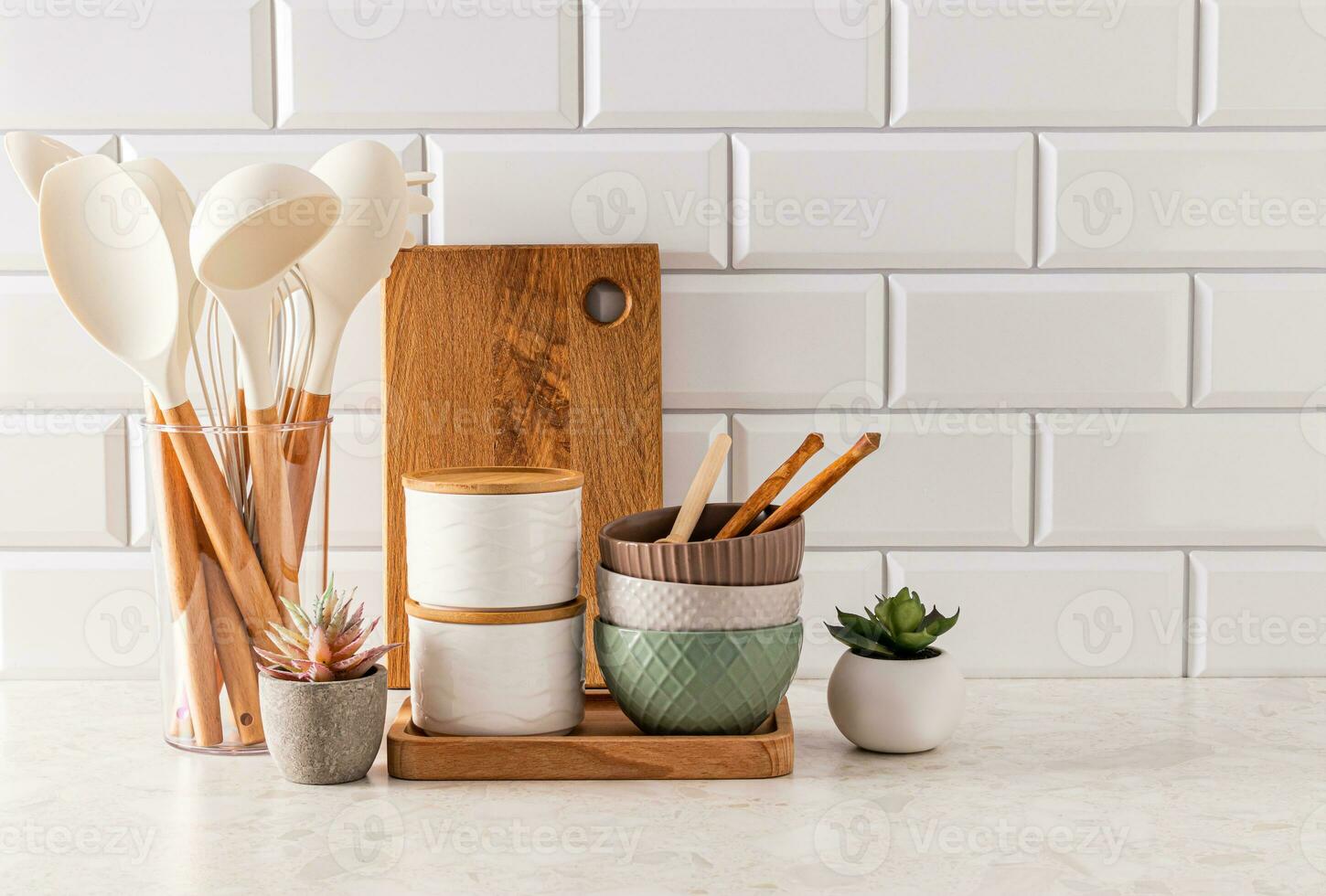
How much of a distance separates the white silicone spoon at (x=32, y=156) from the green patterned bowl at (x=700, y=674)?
495 millimetres

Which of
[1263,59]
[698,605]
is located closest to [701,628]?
[698,605]

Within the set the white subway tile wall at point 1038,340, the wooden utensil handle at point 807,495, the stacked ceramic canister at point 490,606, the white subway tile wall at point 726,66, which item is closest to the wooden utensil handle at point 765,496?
the wooden utensil handle at point 807,495

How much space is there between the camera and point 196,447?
76 cm

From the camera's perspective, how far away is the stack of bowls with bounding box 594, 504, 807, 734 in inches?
28.4

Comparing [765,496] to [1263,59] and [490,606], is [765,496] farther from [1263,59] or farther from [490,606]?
[1263,59]

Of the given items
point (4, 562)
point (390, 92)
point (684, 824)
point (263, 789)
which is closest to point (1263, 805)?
point (684, 824)

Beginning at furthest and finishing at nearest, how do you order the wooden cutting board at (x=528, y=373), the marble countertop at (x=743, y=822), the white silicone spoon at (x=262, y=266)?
1. the wooden cutting board at (x=528, y=373)
2. the white silicone spoon at (x=262, y=266)
3. the marble countertop at (x=743, y=822)

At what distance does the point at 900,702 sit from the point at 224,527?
1.52ft

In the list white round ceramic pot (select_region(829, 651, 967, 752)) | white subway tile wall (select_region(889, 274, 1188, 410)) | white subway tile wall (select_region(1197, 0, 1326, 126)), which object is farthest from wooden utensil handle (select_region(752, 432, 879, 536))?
white subway tile wall (select_region(1197, 0, 1326, 126))

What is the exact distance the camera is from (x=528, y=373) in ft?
→ 3.04

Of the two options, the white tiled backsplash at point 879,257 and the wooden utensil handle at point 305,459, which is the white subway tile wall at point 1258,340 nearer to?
the white tiled backsplash at point 879,257

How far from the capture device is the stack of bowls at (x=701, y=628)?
0.72m

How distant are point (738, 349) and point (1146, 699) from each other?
0.43 m

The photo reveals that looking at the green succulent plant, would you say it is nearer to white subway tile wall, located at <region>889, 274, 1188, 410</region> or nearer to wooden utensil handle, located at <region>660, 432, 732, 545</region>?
wooden utensil handle, located at <region>660, 432, 732, 545</region>
